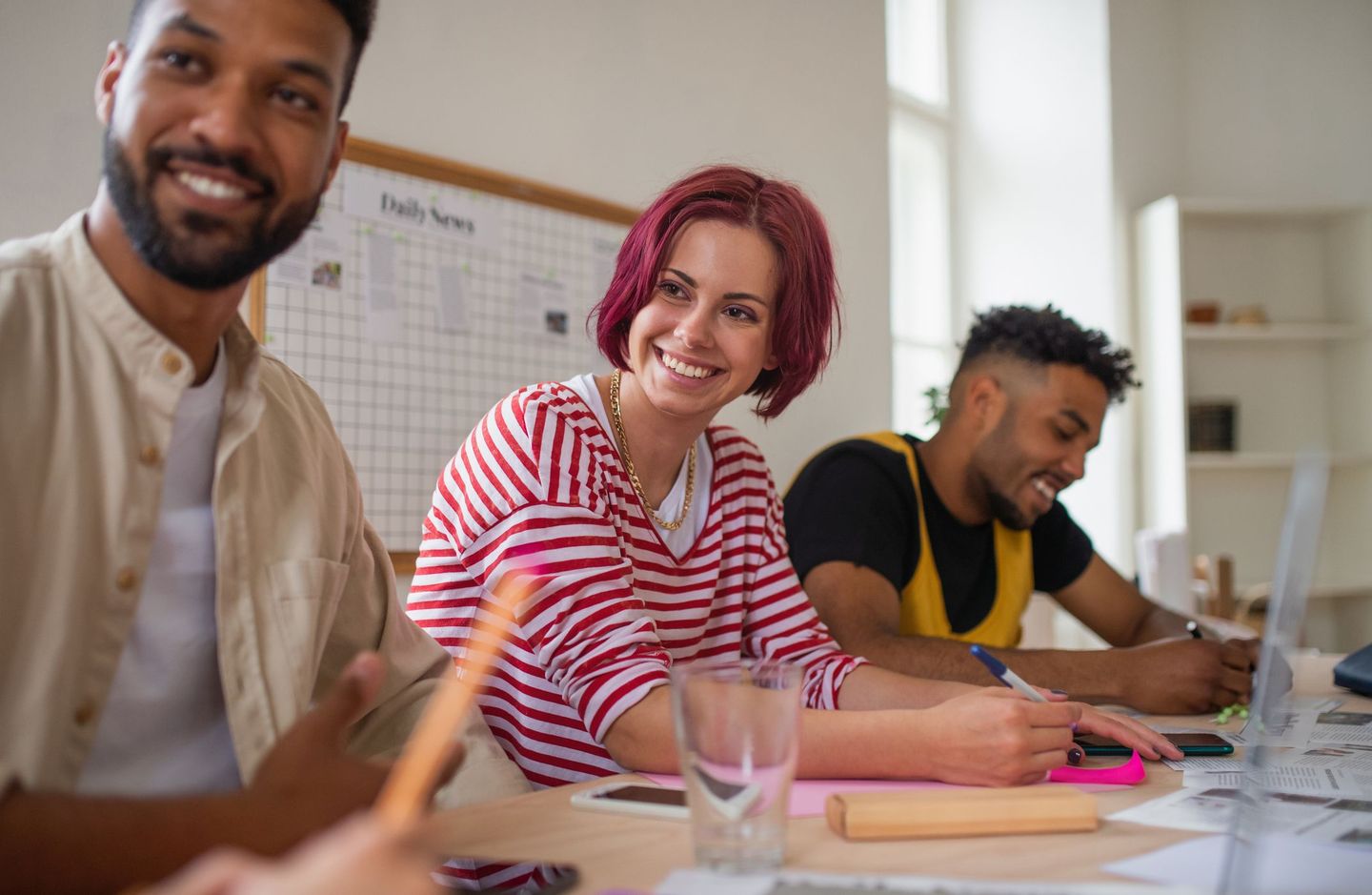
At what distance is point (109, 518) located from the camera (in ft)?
2.92

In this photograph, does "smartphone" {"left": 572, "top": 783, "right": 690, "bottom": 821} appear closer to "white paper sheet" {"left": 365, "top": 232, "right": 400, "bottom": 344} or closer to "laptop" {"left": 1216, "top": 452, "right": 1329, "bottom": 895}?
"laptop" {"left": 1216, "top": 452, "right": 1329, "bottom": 895}

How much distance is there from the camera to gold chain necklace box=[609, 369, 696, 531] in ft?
5.04

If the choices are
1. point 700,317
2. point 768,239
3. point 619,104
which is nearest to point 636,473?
point 700,317

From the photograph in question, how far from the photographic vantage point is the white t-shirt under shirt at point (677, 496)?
60.6 inches

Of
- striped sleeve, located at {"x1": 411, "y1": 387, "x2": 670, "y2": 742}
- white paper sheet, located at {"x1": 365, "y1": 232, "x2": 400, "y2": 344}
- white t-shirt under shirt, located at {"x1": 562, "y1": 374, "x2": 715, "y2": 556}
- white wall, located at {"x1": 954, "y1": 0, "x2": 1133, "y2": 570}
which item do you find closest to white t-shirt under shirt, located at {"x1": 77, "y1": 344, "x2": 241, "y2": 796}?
striped sleeve, located at {"x1": 411, "y1": 387, "x2": 670, "y2": 742}

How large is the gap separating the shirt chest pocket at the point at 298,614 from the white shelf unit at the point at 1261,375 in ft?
14.6

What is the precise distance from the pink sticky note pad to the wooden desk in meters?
0.14

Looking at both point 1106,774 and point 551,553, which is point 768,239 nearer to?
point 551,553

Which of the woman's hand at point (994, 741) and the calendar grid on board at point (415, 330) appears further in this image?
the calendar grid on board at point (415, 330)

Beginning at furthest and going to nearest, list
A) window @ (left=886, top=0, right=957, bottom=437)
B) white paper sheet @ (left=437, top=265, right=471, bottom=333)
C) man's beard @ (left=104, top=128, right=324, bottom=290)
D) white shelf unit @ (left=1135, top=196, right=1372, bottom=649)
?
window @ (left=886, top=0, right=957, bottom=437), white shelf unit @ (left=1135, top=196, right=1372, bottom=649), white paper sheet @ (left=437, top=265, right=471, bottom=333), man's beard @ (left=104, top=128, right=324, bottom=290)

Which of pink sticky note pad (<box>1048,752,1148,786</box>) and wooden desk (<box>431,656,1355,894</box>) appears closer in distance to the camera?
wooden desk (<box>431,656,1355,894</box>)

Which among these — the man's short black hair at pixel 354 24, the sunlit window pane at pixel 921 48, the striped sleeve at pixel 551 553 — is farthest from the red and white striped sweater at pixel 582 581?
the sunlit window pane at pixel 921 48

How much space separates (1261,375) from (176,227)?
→ 520 cm

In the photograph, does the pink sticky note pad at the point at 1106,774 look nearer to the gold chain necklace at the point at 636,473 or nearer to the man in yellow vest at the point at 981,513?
the gold chain necklace at the point at 636,473
